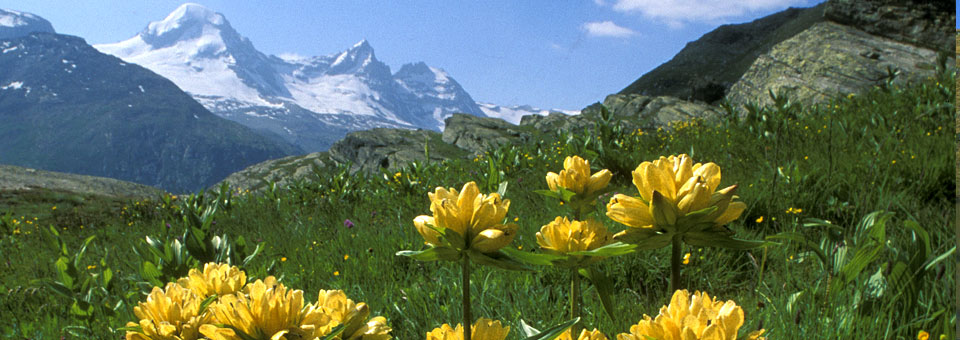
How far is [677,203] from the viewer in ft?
2.23

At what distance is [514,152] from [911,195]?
399 cm

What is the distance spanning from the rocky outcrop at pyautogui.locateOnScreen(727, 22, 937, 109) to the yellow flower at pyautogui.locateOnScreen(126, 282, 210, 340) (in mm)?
10015

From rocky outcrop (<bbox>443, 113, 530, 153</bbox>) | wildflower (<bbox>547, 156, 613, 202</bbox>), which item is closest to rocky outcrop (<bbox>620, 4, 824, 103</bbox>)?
rocky outcrop (<bbox>443, 113, 530, 153</bbox>)

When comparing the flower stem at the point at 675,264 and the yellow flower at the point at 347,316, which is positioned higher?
the flower stem at the point at 675,264

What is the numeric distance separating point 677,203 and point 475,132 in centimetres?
1936

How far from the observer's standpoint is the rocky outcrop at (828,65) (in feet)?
30.0

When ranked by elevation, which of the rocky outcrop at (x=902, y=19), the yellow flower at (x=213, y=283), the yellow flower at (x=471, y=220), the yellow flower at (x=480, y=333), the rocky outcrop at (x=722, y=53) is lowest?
the yellow flower at (x=480, y=333)

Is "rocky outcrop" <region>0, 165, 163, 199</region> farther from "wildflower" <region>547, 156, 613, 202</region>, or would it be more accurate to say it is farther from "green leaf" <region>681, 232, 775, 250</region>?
"green leaf" <region>681, 232, 775, 250</region>

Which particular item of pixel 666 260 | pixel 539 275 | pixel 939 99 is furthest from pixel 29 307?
pixel 939 99

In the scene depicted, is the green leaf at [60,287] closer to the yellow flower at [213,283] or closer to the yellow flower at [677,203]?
the yellow flower at [213,283]

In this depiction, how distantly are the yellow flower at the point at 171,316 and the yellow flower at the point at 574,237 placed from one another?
0.59 m

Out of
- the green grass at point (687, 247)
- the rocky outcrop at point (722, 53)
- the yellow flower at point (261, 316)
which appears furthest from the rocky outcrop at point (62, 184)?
the rocky outcrop at point (722, 53)

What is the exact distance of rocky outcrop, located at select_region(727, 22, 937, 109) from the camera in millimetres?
9141

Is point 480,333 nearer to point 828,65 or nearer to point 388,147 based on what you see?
point 828,65
